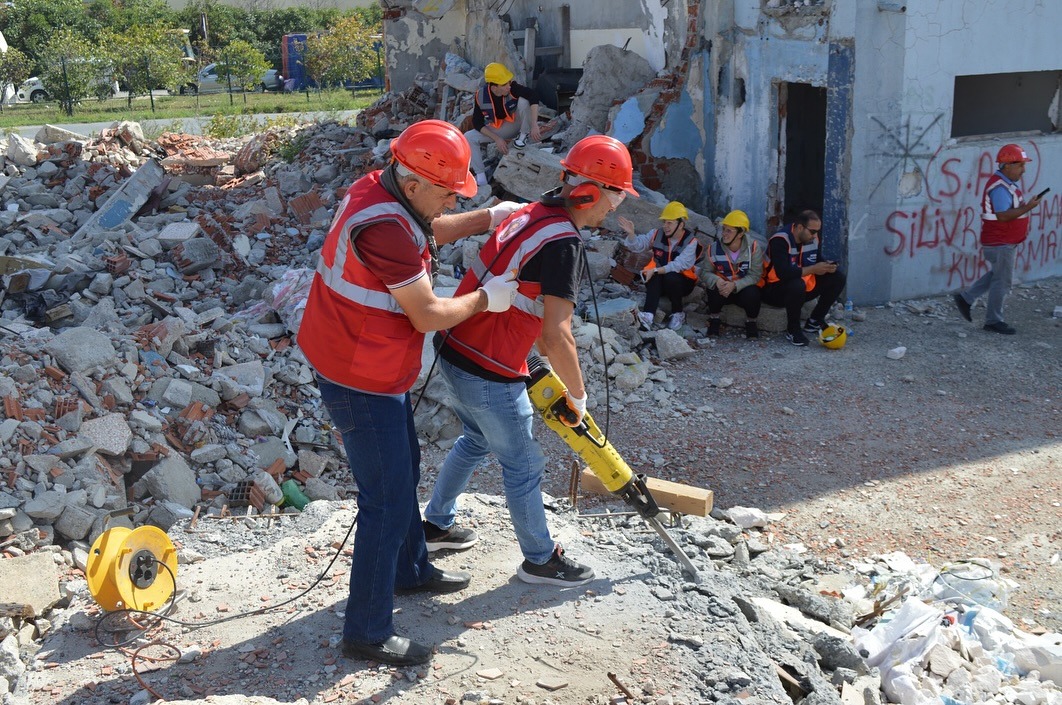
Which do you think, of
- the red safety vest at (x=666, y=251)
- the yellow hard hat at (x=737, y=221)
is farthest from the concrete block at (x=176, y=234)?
the yellow hard hat at (x=737, y=221)

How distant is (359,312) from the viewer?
11.1 ft

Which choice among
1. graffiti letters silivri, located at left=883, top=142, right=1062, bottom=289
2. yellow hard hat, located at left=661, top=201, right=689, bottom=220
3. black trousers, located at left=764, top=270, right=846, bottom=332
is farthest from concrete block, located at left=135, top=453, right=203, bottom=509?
graffiti letters silivri, located at left=883, top=142, right=1062, bottom=289

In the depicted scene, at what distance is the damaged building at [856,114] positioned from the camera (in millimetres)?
9055

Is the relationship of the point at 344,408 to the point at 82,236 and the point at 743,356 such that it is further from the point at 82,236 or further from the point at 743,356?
the point at 82,236

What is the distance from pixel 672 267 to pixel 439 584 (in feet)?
17.0

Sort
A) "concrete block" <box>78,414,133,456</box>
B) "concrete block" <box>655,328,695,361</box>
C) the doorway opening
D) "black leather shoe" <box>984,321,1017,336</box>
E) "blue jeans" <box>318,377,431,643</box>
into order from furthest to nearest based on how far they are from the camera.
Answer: the doorway opening < "black leather shoe" <box>984,321,1017,336</box> < "concrete block" <box>655,328,695,361</box> < "concrete block" <box>78,414,133,456</box> < "blue jeans" <box>318,377,431,643</box>

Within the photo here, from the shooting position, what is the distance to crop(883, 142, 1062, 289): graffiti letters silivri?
9.41m

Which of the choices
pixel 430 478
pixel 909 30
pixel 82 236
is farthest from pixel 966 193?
pixel 82 236

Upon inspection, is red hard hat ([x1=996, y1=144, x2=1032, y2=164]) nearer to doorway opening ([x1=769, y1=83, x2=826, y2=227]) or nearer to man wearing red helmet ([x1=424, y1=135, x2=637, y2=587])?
doorway opening ([x1=769, y1=83, x2=826, y2=227])

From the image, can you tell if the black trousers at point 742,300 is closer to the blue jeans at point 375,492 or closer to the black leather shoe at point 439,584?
the black leather shoe at point 439,584

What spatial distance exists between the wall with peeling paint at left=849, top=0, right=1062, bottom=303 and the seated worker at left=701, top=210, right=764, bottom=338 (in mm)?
1140

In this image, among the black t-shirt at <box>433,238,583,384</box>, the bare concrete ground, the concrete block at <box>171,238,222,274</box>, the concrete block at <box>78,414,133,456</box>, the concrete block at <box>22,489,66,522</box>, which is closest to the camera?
the black t-shirt at <box>433,238,583,384</box>

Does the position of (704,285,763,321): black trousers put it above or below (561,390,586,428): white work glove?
below

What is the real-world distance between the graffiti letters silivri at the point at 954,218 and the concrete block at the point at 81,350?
6831 millimetres
